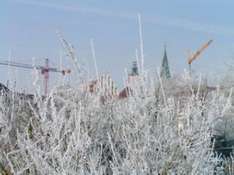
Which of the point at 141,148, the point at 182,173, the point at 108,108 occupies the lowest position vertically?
the point at 182,173

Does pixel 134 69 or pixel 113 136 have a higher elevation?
pixel 134 69

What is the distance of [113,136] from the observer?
11.3ft

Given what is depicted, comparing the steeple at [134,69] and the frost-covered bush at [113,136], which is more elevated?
the steeple at [134,69]

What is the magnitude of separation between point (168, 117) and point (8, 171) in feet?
4.12

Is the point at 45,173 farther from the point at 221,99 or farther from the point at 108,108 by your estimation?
the point at 221,99

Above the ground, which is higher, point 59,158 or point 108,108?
point 108,108

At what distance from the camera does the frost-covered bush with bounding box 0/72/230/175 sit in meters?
2.95

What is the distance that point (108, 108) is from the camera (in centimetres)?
385

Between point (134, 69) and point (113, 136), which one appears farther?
point (134, 69)

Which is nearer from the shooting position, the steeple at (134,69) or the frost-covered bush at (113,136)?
the frost-covered bush at (113,136)

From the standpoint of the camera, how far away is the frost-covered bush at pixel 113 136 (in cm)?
295

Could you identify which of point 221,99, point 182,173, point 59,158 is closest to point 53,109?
point 59,158

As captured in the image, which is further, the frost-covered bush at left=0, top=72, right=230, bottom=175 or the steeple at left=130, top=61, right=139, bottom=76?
the steeple at left=130, top=61, right=139, bottom=76

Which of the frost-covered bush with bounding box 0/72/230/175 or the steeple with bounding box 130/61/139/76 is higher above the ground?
the steeple with bounding box 130/61/139/76
